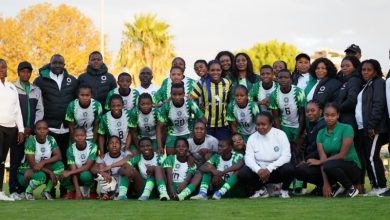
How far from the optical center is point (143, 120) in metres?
12.9

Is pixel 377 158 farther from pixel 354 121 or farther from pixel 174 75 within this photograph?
pixel 174 75

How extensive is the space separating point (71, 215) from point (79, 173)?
3.54 m

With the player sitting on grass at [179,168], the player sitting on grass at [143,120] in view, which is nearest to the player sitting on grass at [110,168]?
the player sitting on grass at [143,120]

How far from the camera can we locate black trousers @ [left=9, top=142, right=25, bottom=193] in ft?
42.1

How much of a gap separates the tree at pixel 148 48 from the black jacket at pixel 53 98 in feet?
98.9

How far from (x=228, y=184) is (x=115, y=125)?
240 centimetres

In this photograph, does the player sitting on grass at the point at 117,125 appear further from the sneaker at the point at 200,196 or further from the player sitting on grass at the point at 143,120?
the sneaker at the point at 200,196

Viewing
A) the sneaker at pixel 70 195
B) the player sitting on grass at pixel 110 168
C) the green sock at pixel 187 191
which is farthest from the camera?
the sneaker at pixel 70 195

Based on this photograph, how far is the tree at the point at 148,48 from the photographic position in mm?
44188

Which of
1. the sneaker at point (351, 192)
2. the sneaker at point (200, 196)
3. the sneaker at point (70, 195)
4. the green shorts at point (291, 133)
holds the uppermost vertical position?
the green shorts at point (291, 133)

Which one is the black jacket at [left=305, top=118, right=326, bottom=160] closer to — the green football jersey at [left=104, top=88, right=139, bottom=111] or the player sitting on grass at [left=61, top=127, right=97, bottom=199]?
the green football jersey at [left=104, top=88, right=139, bottom=111]

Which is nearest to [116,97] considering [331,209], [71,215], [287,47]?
[71,215]

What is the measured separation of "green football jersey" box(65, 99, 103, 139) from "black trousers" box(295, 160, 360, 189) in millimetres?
3633

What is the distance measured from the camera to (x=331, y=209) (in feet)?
30.9
